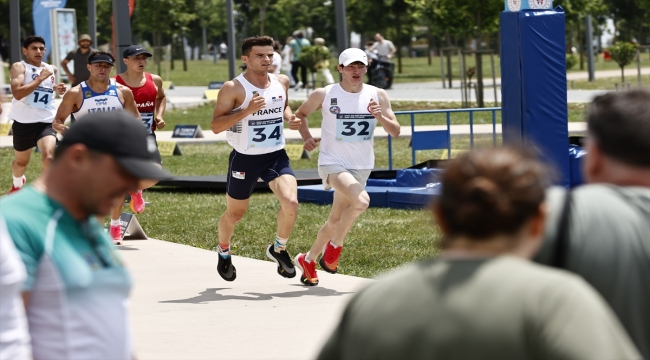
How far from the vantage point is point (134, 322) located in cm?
771

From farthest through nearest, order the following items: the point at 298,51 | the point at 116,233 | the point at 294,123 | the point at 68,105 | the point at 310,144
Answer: the point at 298,51, the point at 116,233, the point at 68,105, the point at 310,144, the point at 294,123

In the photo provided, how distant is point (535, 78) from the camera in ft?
39.1

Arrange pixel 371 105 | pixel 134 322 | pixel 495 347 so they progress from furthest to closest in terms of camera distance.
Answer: pixel 371 105, pixel 134 322, pixel 495 347

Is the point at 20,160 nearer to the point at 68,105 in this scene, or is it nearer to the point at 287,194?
the point at 68,105

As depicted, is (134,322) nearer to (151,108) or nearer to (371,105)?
(371,105)

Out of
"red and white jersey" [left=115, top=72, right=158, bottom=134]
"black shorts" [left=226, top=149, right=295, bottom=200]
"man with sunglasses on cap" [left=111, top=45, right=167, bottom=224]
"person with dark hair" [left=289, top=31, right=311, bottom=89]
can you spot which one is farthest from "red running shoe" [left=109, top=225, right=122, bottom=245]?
"person with dark hair" [left=289, top=31, right=311, bottom=89]

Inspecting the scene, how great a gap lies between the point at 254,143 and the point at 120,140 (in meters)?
6.04

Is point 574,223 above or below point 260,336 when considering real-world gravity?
above

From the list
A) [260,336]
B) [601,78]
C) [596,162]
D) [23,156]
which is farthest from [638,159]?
[601,78]

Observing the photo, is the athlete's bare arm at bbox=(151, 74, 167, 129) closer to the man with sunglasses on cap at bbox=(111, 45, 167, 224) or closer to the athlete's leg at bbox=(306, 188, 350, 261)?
the man with sunglasses on cap at bbox=(111, 45, 167, 224)

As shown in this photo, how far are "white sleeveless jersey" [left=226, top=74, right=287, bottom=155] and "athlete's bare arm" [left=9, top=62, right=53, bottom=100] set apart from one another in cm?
457

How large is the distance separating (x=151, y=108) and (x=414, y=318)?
32.0 ft

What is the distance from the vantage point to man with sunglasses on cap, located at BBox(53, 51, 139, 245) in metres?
10.9

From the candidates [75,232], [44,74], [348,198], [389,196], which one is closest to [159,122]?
[44,74]
